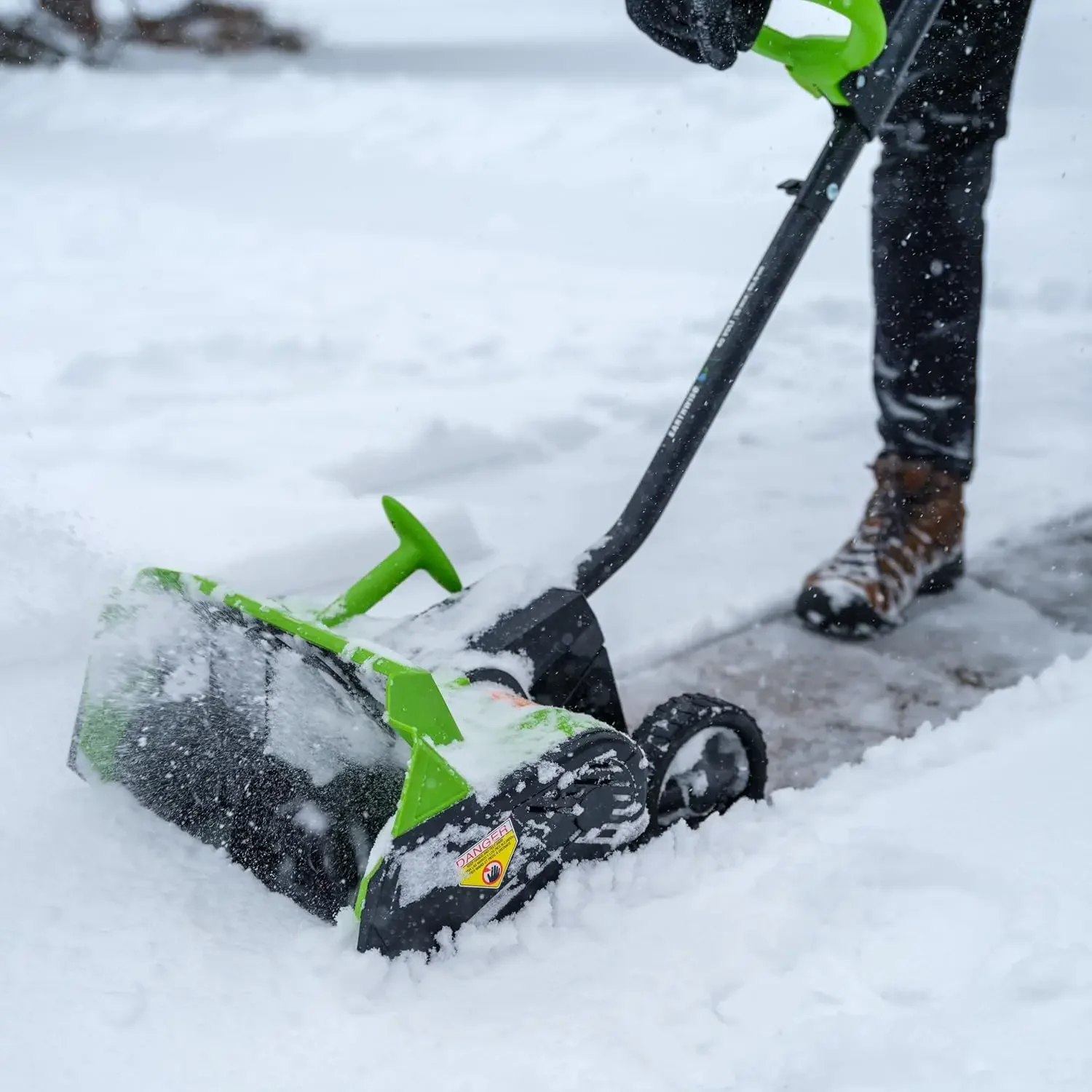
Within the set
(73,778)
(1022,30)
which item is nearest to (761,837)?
(73,778)

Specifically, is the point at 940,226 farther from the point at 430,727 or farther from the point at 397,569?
the point at 430,727

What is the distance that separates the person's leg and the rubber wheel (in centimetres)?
72

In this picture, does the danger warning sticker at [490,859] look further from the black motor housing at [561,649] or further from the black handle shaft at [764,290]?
the black handle shaft at [764,290]

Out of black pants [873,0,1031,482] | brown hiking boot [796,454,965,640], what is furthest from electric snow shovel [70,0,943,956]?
brown hiking boot [796,454,965,640]

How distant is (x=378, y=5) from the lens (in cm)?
905

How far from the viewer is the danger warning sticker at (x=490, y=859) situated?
123cm

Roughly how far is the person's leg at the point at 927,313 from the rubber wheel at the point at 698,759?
716 millimetres

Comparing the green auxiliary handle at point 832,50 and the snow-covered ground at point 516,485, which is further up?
the green auxiliary handle at point 832,50

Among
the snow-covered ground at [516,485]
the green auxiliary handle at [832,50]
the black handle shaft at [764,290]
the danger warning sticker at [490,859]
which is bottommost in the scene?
the snow-covered ground at [516,485]

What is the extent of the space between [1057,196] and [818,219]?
4411mm

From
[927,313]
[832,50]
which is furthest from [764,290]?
[927,313]

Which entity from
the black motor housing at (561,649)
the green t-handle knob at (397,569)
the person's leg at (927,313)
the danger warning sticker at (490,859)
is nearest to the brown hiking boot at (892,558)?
the person's leg at (927,313)

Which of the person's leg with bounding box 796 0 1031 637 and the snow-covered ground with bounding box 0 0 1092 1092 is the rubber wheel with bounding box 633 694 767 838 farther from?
the person's leg with bounding box 796 0 1031 637

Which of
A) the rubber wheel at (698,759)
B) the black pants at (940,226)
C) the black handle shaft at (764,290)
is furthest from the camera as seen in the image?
the black pants at (940,226)
